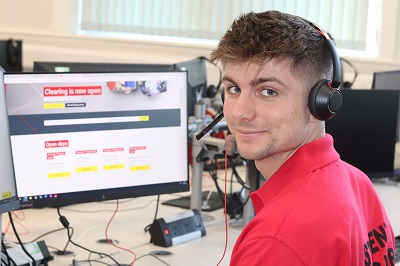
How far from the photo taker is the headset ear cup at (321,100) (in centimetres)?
127

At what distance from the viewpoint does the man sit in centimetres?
112

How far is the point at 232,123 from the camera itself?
1354mm

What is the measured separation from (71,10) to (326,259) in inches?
158

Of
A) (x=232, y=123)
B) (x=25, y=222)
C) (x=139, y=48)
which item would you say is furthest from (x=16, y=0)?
(x=232, y=123)

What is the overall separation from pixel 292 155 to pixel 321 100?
121mm

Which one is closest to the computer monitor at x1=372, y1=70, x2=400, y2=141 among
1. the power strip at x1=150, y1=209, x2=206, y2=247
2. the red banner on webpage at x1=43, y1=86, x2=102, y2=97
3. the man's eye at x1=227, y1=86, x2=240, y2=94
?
the power strip at x1=150, y1=209, x2=206, y2=247

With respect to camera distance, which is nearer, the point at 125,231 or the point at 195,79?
the point at 125,231

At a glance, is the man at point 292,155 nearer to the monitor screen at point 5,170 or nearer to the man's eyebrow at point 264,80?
the man's eyebrow at point 264,80

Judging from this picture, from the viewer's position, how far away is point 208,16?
15.3ft

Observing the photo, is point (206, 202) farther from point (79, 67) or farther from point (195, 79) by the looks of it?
point (79, 67)

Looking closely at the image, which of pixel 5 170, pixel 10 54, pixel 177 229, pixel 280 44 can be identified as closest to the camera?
pixel 280 44

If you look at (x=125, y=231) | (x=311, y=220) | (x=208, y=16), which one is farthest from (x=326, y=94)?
(x=208, y=16)

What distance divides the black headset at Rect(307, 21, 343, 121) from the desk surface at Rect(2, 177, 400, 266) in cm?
80

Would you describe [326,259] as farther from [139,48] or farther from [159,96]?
[139,48]
